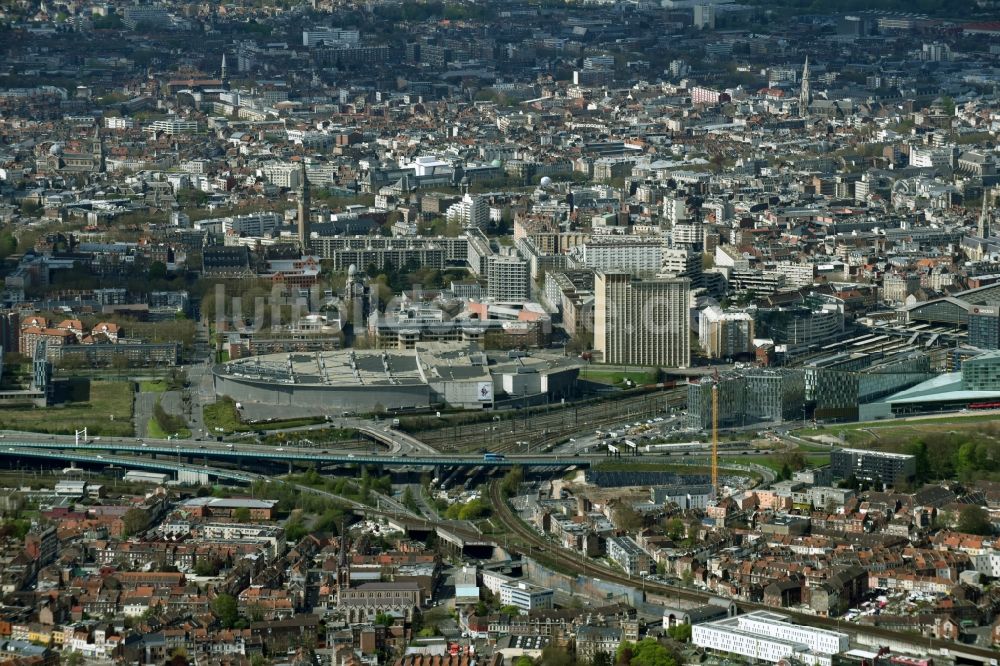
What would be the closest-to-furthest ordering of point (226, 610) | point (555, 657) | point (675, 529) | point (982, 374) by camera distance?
point (555, 657)
point (226, 610)
point (675, 529)
point (982, 374)

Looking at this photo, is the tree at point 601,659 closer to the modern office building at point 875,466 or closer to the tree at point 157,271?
the modern office building at point 875,466

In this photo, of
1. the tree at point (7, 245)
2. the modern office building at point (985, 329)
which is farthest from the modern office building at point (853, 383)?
the tree at point (7, 245)

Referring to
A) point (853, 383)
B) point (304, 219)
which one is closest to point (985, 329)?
point (853, 383)

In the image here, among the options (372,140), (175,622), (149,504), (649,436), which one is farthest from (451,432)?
(372,140)

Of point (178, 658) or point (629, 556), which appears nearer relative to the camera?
point (178, 658)

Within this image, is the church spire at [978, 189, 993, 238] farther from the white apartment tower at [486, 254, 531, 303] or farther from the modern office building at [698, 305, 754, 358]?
the modern office building at [698, 305, 754, 358]

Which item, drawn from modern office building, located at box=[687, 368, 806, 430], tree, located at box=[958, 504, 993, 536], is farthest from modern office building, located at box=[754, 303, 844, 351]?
tree, located at box=[958, 504, 993, 536]

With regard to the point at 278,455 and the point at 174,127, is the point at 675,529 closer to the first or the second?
the point at 278,455
